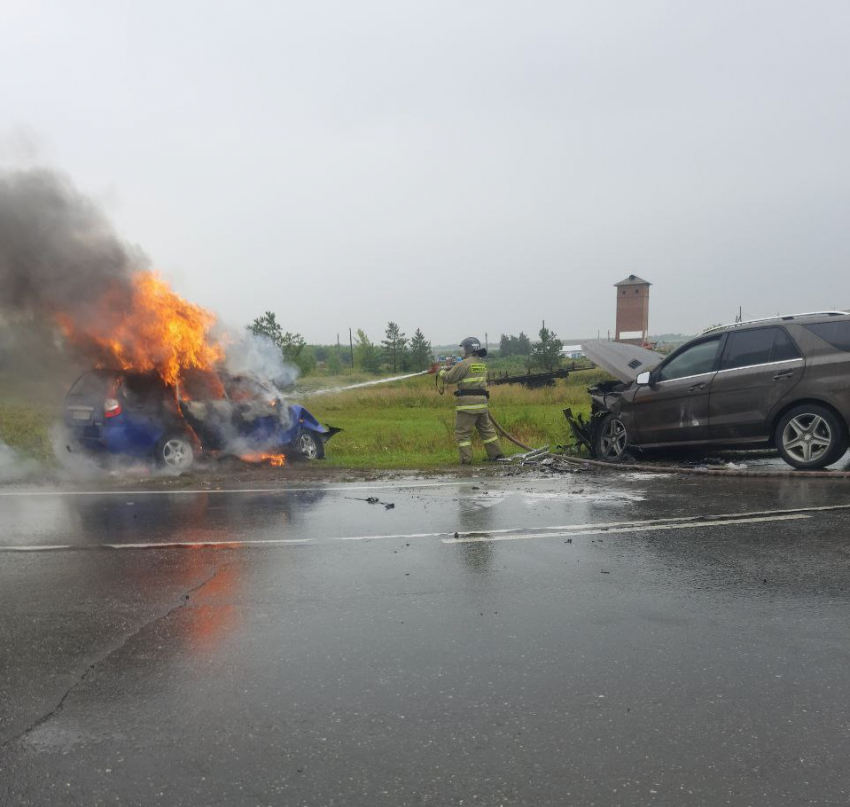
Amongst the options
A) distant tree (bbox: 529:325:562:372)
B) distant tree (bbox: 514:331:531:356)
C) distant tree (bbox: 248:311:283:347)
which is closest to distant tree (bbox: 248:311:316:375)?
distant tree (bbox: 248:311:283:347)

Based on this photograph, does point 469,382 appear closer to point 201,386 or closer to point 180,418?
point 201,386

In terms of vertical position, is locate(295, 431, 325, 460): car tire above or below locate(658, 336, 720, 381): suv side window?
below

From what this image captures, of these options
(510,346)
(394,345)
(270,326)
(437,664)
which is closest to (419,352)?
(394,345)

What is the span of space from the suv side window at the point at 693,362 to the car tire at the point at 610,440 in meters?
1.08

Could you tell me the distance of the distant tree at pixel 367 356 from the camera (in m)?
62.9

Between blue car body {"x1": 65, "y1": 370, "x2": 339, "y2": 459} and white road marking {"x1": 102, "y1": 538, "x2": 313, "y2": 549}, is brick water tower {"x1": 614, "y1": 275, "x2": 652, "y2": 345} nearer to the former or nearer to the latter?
blue car body {"x1": 65, "y1": 370, "x2": 339, "y2": 459}

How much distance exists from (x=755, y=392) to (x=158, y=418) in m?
A: 8.43

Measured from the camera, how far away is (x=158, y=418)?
11.0 meters

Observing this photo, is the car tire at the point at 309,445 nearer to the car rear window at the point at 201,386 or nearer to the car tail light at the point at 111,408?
the car rear window at the point at 201,386

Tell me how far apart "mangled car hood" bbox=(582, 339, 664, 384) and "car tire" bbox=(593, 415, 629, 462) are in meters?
0.65

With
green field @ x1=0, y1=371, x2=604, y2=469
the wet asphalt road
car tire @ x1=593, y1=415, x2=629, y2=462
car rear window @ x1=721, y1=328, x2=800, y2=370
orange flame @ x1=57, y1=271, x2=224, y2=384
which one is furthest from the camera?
green field @ x1=0, y1=371, x2=604, y2=469

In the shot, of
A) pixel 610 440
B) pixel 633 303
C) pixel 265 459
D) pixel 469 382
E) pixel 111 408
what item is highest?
pixel 633 303

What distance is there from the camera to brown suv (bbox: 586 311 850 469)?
8117 mm

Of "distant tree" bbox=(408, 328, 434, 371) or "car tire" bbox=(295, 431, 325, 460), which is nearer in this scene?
"car tire" bbox=(295, 431, 325, 460)
